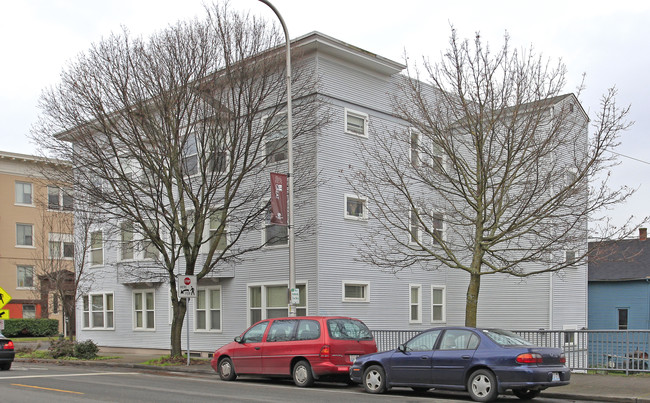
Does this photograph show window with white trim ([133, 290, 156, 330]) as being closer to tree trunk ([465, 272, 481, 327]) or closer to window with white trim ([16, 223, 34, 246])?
tree trunk ([465, 272, 481, 327])

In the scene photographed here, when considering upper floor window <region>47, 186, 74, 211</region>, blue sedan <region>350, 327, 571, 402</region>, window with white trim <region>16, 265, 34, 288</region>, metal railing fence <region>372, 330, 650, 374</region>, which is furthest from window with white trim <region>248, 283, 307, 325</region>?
window with white trim <region>16, 265, 34, 288</region>

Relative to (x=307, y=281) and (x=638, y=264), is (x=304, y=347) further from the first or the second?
(x=638, y=264)

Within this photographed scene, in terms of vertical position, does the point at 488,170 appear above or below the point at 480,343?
above

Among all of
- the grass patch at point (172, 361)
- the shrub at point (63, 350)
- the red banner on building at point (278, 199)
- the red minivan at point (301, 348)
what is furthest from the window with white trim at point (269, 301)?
the shrub at point (63, 350)

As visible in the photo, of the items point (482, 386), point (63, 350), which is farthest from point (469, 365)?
point (63, 350)

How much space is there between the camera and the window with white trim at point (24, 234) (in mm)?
54969

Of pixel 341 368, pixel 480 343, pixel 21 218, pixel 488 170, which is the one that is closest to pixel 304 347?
pixel 341 368

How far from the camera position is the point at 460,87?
1805 cm

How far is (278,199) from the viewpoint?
734 inches

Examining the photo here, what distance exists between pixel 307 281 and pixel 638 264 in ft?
68.3

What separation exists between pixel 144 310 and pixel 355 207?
11257 mm

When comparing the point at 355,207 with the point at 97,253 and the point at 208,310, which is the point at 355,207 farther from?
the point at 97,253

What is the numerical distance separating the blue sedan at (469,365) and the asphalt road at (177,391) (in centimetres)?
36

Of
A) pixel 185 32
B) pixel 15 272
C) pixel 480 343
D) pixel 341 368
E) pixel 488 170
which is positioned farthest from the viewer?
pixel 15 272
